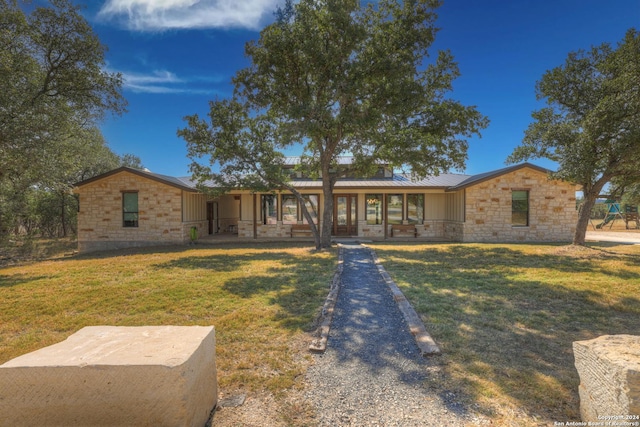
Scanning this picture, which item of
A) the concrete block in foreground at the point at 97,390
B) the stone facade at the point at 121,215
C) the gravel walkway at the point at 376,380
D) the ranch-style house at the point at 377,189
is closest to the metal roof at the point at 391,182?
the ranch-style house at the point at 377,189

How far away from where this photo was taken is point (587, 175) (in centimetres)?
1032

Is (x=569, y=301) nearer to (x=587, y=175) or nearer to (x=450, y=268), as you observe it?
(x=450, y=268)

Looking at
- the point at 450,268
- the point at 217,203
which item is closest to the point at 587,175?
the point at 450,268

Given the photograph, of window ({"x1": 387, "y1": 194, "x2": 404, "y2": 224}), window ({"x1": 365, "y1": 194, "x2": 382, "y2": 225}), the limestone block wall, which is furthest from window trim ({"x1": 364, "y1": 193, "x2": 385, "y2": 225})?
the limestone block wall

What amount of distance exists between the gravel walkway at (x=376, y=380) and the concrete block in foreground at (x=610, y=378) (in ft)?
2.75

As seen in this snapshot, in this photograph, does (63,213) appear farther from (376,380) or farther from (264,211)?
(376,380)

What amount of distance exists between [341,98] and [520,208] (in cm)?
1111

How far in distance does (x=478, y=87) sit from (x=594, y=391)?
45.5 ft

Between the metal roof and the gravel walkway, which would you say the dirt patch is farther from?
the gravel walkway

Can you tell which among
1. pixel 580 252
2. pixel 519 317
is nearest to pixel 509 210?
pixel 580 252

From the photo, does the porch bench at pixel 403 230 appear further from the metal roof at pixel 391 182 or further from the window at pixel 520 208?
the window at pixel 520 208

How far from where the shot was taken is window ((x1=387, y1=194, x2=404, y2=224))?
17.0 meters

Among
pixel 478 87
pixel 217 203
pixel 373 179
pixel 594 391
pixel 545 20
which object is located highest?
pixel 545 20

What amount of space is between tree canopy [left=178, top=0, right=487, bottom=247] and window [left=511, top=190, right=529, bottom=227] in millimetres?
5364
